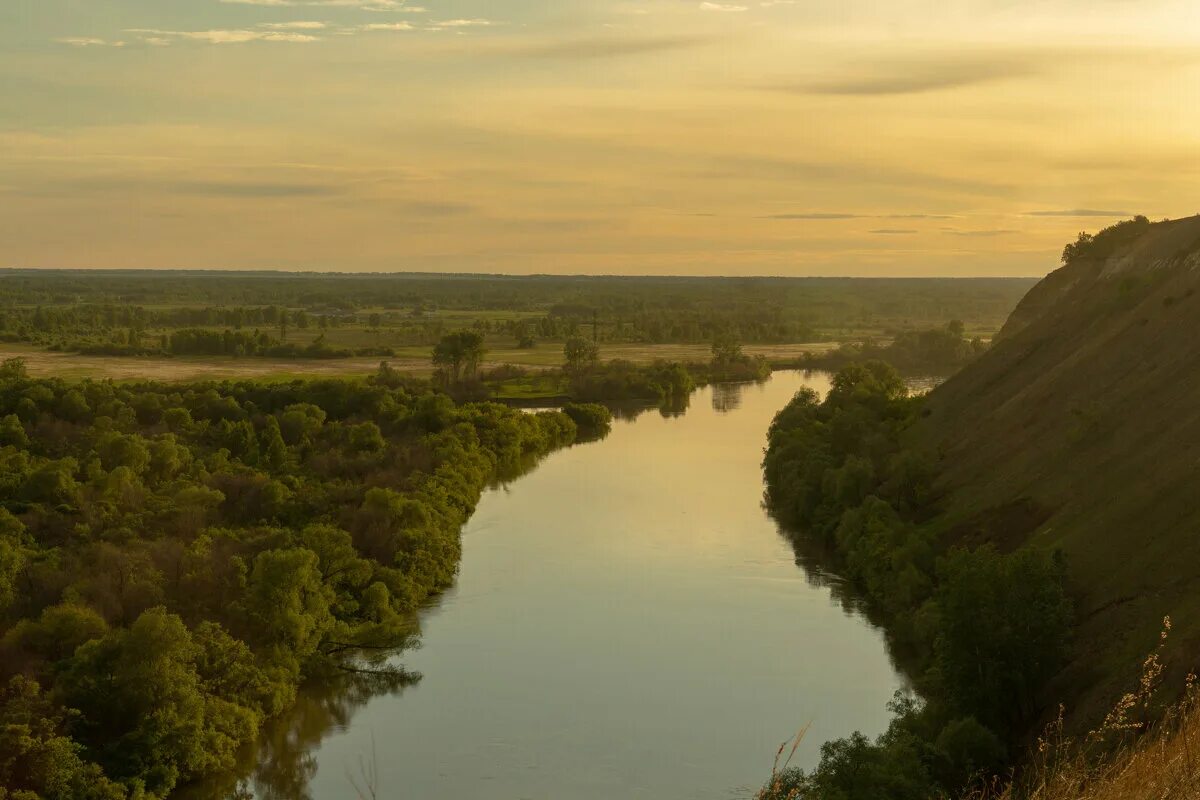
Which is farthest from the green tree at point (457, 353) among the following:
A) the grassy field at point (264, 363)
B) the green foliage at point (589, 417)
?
the green foliage at point (589, 417)

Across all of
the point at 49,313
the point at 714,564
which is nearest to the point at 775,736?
the point at 714,564

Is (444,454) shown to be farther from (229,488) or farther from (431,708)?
(431,708)

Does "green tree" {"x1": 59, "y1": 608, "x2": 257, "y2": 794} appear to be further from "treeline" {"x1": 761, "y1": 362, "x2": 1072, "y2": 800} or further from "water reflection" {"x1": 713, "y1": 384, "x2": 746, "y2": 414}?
"water reflection" {"x1": 713, "y1": 384, "x2": 746, "y2": 414}

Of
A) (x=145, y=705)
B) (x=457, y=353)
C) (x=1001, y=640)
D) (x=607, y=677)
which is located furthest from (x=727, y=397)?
(x=145, y=705)

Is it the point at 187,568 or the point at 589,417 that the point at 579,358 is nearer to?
the point at 589,417

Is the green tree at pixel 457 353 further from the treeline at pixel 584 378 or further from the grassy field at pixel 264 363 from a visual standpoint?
the grassy field at pixel 264 363

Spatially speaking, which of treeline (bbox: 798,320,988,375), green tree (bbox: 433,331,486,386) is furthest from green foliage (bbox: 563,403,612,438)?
treeline (bbox: 798,320,988,375)
